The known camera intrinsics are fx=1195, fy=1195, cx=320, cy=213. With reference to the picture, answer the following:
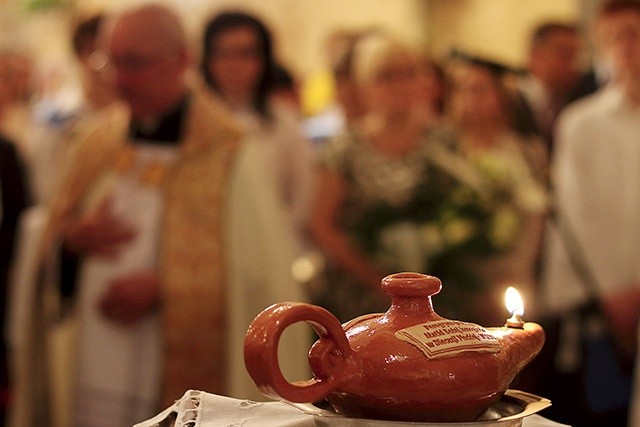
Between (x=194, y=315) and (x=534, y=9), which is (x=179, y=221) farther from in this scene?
(x=534, y=9)

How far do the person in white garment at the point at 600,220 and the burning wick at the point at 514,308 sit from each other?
4225 mm

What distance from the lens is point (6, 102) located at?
725 cm

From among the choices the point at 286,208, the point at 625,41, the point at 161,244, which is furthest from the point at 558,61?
the point at 161,244

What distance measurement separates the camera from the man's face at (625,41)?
5719mm

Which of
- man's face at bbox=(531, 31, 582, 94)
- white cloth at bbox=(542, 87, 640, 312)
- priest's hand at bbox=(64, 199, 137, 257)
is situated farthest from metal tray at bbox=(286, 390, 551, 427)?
man's face at bbox=(531, 31, 582, 94)

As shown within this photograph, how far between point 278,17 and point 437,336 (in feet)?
43.6

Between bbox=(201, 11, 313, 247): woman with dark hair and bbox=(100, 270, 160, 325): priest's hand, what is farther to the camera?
bbox=(201, 11, 313, 247): woman with dark hair

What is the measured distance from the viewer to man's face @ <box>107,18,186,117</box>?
4.25m

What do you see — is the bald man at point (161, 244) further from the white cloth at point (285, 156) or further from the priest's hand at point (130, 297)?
the white cloth at point (285, 156)

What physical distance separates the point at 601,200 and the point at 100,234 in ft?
9.01

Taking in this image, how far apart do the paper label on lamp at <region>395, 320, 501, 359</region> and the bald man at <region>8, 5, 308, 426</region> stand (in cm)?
286

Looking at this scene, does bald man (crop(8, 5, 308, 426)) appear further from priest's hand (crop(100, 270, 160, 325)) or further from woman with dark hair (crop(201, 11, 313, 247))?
woman with dark hair (crop(201, 11, 313, 247))

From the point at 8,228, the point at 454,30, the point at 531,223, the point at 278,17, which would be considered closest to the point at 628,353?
the point at 531,223

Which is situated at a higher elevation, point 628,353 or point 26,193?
point 26,193
